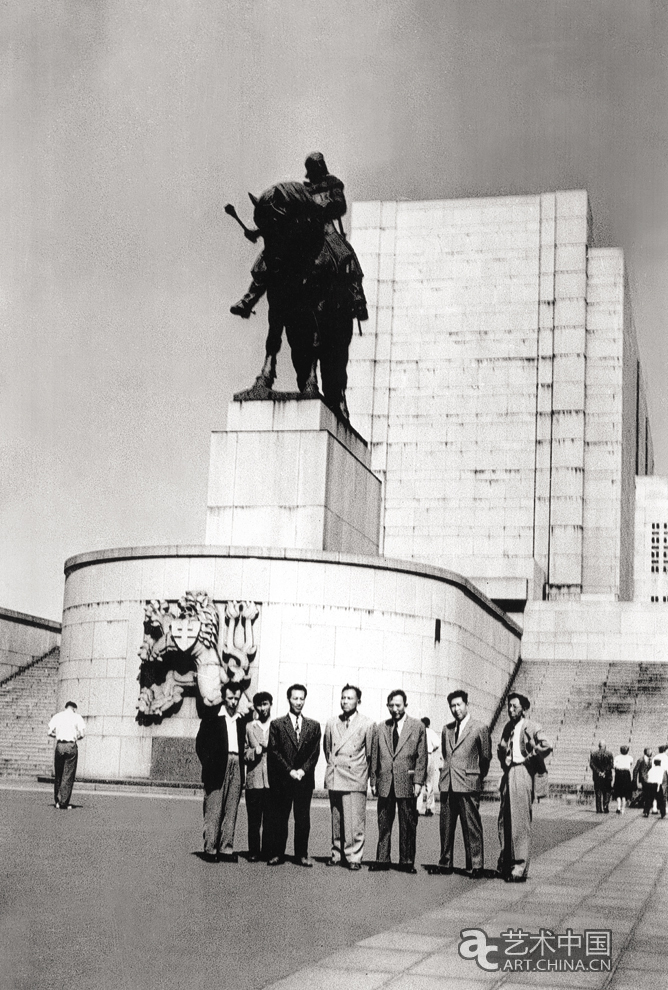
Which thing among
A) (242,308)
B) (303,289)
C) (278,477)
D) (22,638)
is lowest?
(22,638)

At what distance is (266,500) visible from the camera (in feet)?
82.7

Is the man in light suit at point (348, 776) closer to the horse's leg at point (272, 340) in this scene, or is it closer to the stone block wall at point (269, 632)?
the stone block wall at point (269, 632)

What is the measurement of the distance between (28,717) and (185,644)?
6.79 metres

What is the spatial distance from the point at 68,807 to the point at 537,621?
26.0 m

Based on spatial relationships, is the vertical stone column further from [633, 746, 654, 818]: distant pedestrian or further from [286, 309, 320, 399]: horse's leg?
[286, 309, 320, 399]: horse's leg

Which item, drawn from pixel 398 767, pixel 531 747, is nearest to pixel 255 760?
pixel 398 767

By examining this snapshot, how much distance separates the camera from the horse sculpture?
25241 mm

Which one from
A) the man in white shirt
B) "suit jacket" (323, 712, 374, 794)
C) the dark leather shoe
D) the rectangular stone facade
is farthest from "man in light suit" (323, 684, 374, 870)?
the rectangular stone facade

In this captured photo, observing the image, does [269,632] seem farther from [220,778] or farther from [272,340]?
[220,778]

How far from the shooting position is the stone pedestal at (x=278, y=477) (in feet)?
81.9

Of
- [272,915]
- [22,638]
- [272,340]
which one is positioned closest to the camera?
[272,915]

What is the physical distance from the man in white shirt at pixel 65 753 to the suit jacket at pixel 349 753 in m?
5.84

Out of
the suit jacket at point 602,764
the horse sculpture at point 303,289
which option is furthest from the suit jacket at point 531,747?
the horse sculpture at point 303,289

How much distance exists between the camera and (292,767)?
1133 cm
